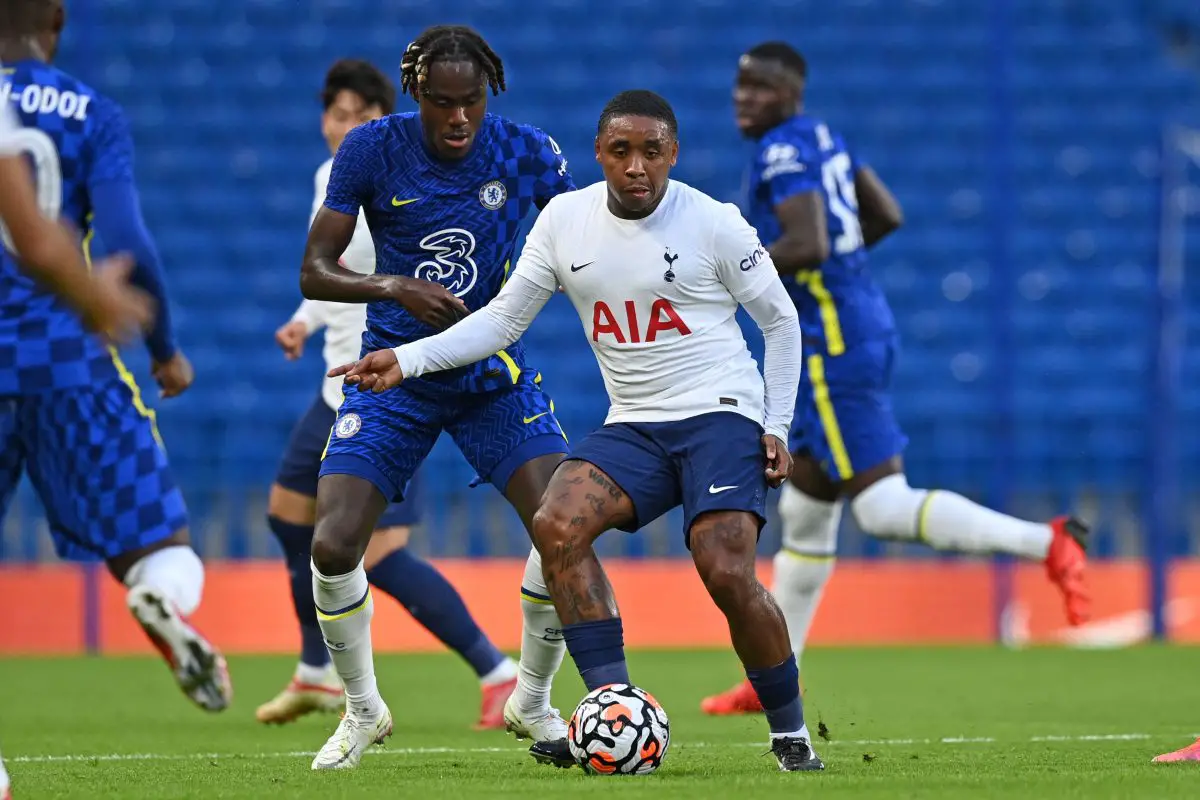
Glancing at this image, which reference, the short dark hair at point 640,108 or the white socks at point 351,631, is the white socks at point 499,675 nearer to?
the white socks at point 351,631

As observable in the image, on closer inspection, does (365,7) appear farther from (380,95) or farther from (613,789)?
(613,789)

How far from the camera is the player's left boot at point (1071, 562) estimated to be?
22.7 ft

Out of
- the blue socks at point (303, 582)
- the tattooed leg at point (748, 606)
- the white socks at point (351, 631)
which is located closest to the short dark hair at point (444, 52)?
the white socks at point (351, 631)

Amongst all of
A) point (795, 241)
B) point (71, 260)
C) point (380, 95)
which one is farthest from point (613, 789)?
point (380, 95)

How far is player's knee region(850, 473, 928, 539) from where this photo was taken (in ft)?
23.0

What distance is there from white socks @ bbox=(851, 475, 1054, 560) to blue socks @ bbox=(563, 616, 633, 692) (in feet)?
8.42

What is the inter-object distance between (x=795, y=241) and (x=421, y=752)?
2299 mm

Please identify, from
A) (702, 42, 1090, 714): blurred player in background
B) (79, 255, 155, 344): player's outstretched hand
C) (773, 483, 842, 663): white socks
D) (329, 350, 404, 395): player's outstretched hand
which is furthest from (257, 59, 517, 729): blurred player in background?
(79, 255, 155, 344): player's outstretched hand

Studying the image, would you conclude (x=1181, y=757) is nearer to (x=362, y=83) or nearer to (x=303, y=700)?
(x=303, y=700)

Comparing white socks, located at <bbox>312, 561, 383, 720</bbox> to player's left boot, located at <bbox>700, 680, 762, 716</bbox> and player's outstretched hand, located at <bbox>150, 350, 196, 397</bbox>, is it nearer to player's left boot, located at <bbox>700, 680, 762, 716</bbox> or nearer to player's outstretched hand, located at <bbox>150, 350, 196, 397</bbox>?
player's outstretched hand, located at <bbox>150, 350, 196, 397</bbox>

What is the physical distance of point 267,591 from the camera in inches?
433

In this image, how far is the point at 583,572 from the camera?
4.68 m

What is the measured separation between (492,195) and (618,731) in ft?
5.30

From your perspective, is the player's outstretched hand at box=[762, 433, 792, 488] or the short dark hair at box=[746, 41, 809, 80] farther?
the short dark hair at box=[746, 41, 809, 80]
